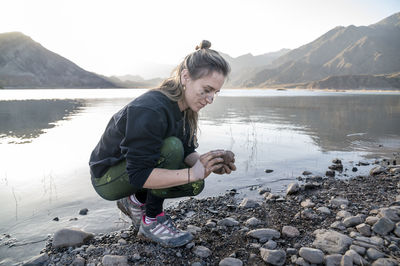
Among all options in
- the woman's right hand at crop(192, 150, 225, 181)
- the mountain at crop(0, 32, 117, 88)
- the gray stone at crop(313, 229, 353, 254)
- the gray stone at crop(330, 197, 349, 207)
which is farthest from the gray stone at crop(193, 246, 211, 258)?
the mountain at crop(0, 32, 117, 88)

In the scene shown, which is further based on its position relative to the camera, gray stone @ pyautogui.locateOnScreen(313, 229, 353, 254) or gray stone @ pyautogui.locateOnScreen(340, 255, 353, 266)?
gray stone @ pyautogui.locateOnScreen(313, 229, 353, 254)

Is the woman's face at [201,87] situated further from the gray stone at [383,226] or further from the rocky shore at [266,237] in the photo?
the gray stone at [383,226]

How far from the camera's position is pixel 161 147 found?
300cm

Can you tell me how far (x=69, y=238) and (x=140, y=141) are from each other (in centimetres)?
177

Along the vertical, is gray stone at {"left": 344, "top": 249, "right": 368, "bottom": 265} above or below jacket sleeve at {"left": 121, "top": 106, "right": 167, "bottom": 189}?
below

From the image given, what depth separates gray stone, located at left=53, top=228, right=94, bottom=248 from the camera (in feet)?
10.9

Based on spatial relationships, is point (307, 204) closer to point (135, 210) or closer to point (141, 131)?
point (135, 210)

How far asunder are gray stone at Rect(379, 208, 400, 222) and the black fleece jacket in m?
2.89

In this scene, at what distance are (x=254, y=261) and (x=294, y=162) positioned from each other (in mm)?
4819

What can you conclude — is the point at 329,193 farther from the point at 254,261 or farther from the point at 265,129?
the point at 265,129

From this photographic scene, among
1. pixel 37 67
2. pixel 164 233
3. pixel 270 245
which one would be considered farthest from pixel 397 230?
pixel 37 67

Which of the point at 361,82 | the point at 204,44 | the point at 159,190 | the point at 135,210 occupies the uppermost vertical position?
the point at 361,82

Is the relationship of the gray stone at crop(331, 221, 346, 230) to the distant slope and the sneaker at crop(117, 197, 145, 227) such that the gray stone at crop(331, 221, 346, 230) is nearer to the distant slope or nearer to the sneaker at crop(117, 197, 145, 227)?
the sneaker at crop(117, 197, 145, 227)

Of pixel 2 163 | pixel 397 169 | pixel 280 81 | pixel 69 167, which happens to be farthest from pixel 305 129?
pixel 280 81
